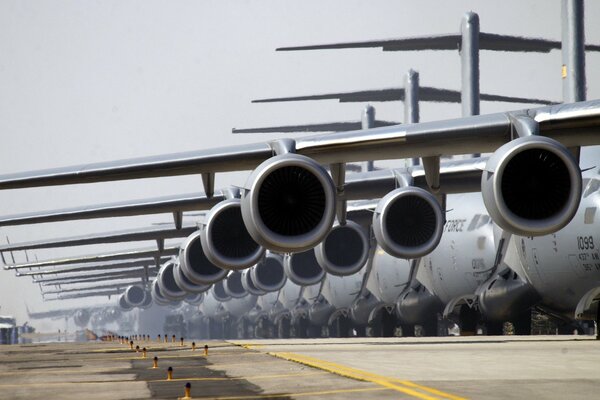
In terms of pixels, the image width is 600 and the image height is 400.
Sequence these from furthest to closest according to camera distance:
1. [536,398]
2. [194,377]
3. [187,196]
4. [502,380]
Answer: [187,196], [194,377], [502,380], [536,398]

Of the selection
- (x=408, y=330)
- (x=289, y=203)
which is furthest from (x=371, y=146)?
(x=408, y=330)

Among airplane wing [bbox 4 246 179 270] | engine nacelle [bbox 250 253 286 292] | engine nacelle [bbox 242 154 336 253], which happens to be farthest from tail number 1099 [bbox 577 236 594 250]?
airplane wing [bbox 4 246 179 270]

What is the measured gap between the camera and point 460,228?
32750mm

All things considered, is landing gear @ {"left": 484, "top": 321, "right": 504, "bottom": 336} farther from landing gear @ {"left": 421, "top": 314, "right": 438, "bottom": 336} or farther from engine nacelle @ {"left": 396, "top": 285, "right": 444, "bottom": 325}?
landing gear @ {"left": 421, "top": 314, "right": 438, "bottom": 336}

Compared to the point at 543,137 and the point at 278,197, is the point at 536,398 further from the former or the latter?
the point at 278,197

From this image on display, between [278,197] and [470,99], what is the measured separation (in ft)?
53.9

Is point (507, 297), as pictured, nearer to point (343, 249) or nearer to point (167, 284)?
point (343, 249)

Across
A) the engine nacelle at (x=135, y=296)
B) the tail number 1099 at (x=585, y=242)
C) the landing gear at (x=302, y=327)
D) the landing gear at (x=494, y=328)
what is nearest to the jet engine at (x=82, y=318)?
the engine nacelle at (x=135, y=296)

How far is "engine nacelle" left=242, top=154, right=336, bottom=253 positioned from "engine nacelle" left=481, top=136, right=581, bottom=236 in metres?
3.19

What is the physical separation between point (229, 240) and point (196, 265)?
6.11 m

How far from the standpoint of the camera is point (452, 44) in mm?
38000

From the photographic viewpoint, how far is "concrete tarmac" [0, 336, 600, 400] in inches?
518

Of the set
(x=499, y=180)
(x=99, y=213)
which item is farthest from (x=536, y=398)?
(x=99, y=213)

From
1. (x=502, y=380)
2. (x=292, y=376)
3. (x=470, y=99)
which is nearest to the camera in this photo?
(x=502, y=380)
